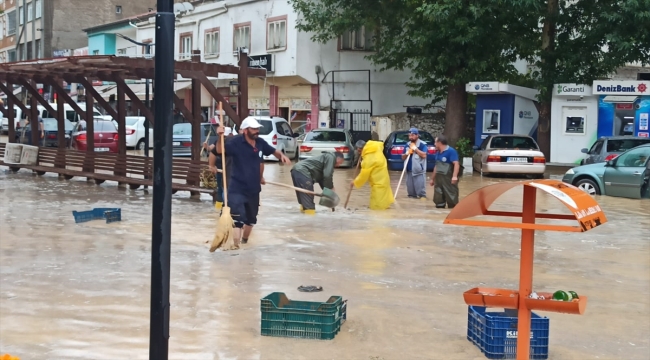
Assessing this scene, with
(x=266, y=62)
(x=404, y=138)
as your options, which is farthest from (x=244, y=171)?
(x=266, y=62)

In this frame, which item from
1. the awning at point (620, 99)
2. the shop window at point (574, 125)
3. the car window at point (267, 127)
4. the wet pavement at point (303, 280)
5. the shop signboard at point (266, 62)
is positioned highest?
the shop signboard at point (266, 62)

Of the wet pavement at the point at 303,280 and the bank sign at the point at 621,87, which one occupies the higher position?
the bank sign at the point at 621,87

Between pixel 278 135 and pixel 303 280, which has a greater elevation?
pixel 278 135

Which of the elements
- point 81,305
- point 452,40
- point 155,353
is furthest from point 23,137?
point 155,353

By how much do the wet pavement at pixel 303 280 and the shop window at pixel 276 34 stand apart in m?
22.7

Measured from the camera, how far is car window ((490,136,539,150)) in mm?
27362

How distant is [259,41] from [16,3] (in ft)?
124

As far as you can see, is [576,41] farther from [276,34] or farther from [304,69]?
[276,34]

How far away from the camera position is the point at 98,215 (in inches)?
591

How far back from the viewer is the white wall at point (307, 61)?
3903 centimetres

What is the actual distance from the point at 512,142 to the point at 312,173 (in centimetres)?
1254

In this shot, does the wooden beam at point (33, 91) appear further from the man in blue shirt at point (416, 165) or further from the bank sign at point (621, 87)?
the bank sign at point (621, 87)

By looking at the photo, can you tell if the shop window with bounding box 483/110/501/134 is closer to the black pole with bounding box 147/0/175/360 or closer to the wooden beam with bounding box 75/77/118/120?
the wooden beam with bounding box 75/77/118/120

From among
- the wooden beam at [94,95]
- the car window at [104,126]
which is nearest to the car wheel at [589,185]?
the wooden beam at [94,95]
